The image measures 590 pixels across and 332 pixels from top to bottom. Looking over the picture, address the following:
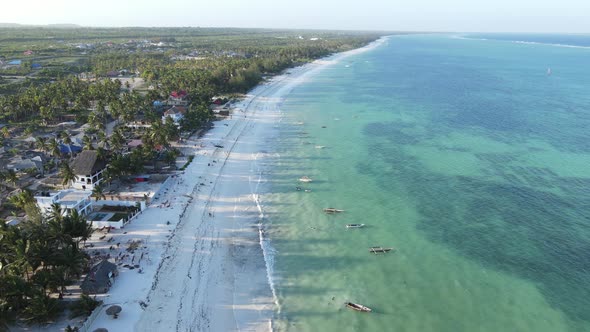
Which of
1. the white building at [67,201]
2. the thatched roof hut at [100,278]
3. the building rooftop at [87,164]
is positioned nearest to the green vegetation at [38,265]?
the thatched roof hut at [100,278]

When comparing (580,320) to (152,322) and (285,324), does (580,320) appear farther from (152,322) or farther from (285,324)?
(152,322)

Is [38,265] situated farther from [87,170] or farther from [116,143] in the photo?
[116,143]

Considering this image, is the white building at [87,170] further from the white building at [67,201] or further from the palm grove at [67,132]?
the white building at [67,201]

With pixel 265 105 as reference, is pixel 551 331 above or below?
below

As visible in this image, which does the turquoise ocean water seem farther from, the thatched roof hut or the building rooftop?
the building rooftop

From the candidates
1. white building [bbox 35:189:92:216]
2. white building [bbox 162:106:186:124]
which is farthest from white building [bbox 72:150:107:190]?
white building [bbox 162:106:186:124]

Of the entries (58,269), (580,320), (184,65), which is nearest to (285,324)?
(58,269)

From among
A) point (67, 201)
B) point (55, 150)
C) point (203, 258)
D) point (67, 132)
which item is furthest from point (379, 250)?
point (67, 132)
